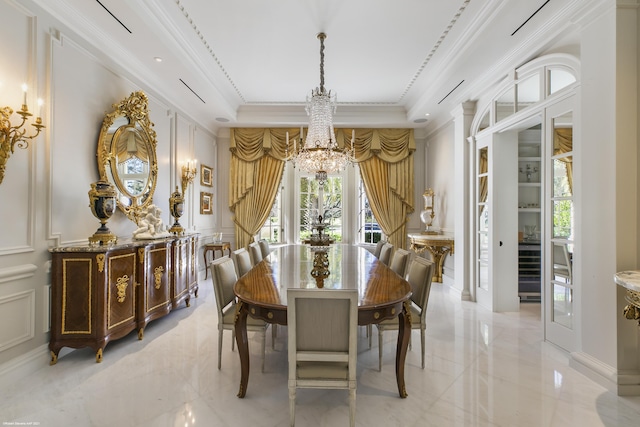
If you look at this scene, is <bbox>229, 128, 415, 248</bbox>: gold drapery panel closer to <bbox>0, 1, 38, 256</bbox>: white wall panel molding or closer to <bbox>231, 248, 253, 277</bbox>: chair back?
<bbox>231, 248, 253, 277</bbox>: chair back

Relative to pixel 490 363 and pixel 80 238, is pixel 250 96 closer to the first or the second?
pixel 80 238

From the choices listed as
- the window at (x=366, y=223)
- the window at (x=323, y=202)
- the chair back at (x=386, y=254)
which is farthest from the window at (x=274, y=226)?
the chair back at (x=386, y=254)

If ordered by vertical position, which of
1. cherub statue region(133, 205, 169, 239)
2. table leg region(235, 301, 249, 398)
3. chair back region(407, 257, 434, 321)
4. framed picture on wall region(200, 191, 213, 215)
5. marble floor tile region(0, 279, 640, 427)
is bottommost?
marble floor tile region(0, 279, 640, 427)

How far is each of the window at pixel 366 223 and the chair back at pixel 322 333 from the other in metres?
4.73

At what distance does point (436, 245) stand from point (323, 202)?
235cm

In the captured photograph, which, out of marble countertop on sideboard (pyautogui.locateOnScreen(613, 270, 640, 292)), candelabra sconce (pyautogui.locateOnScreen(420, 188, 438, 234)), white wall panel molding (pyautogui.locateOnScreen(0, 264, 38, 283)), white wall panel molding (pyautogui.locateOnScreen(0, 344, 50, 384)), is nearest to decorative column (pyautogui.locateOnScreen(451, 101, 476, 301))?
candelabra sconce (pyautogui.locateOnScreen(420, 188, 438, 234))

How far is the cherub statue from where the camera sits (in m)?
3.26

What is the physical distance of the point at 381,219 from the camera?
6.08 meters

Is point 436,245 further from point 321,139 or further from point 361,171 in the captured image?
point 321,139

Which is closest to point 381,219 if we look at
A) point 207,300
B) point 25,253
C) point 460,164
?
point 460,164

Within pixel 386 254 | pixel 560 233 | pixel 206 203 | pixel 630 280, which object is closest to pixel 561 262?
pixel 560 233

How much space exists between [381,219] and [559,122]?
11.6ft

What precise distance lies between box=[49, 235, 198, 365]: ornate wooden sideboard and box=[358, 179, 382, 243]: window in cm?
408

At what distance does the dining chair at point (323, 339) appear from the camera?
5.19 feet
